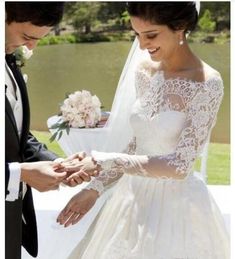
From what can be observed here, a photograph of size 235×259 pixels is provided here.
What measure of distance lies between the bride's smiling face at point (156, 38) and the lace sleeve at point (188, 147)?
194mm

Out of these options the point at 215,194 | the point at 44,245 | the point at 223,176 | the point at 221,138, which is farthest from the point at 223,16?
the point at 44,245

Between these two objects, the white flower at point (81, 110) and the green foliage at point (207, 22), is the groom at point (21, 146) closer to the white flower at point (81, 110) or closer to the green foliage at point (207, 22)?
the white flower at point (81, 110)

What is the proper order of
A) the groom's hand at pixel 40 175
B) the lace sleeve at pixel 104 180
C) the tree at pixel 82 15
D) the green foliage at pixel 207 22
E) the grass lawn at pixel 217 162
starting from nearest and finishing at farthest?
1. the groom's hand at pixel 40 175
2. the lace sleeve at pixel 104 180
3. the grass lawn at pixel 217 162
4. the tree at pixel 82 15
5. the green foliage at pixel 207 22

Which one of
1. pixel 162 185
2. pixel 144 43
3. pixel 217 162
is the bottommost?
pixel 217 162

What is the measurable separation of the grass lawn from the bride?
3776mm

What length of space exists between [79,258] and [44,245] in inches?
60.7

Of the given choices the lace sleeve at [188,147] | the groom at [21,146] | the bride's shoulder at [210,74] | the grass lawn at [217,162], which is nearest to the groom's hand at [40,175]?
the groom at [21,146]

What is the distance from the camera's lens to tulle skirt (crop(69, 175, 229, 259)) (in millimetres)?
2225

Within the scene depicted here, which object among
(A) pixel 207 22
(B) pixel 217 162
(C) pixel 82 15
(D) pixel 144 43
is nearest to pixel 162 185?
(D) pixel 144 43

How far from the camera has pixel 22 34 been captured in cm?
199

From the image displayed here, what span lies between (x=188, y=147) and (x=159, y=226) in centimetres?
34

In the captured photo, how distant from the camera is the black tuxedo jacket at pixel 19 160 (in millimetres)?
2029

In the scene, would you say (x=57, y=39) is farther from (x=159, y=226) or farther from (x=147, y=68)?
(x=159, y=226)

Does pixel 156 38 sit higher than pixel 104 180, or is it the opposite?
pixel 156 38
